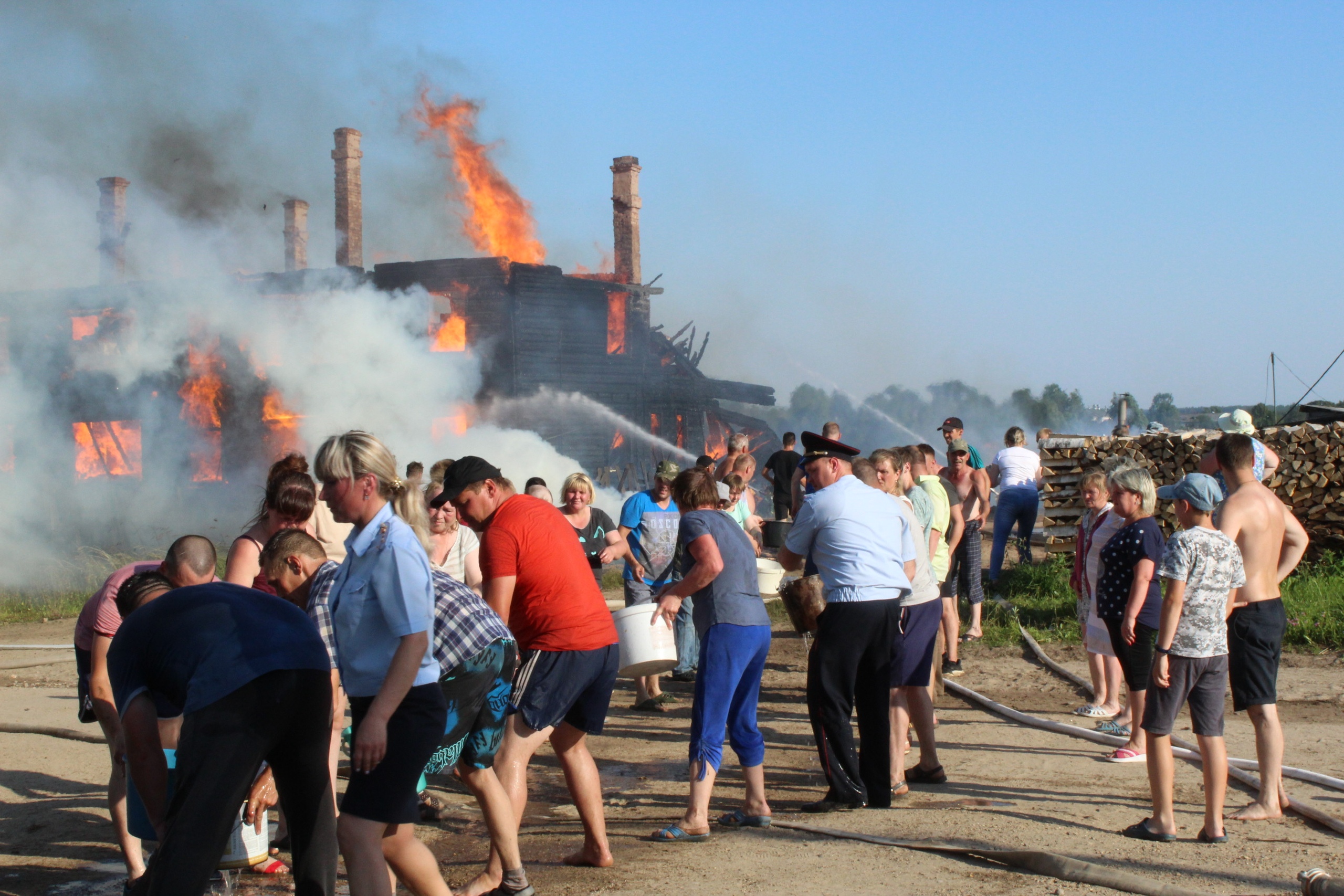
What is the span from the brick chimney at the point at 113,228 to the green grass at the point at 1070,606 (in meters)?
26.0

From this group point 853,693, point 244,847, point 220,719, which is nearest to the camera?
point 220,719

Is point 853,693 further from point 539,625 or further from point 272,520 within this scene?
point 272,520

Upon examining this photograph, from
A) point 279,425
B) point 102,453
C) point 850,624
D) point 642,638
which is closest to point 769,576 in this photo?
point 642,638

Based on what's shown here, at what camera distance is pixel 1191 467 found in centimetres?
1256

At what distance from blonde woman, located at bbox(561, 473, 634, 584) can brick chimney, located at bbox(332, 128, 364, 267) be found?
23669 mm

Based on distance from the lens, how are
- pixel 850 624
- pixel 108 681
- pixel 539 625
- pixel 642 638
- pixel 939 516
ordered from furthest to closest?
pixel 939 516, pixel 642 638, pixel 850 624, pixel 108 681, pixel 539 625

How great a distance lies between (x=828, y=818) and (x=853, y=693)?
1.96 feet

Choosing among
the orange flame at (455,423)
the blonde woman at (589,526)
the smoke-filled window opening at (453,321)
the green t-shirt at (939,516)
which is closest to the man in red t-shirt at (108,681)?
the blonde woman at (589,526)

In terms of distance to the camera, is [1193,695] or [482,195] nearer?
[1193,695]

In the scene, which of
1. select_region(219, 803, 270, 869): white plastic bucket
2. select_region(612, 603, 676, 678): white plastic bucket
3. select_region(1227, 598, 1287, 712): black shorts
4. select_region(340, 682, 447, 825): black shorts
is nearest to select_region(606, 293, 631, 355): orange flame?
select_region(612, 603, 676, 678): white plastic bucket

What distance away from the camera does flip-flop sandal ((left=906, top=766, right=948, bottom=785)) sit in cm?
574

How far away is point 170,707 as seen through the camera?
3762 mm

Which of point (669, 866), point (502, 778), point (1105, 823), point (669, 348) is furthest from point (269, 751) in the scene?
point (669, 348)

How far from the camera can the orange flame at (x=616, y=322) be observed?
26922 mm
